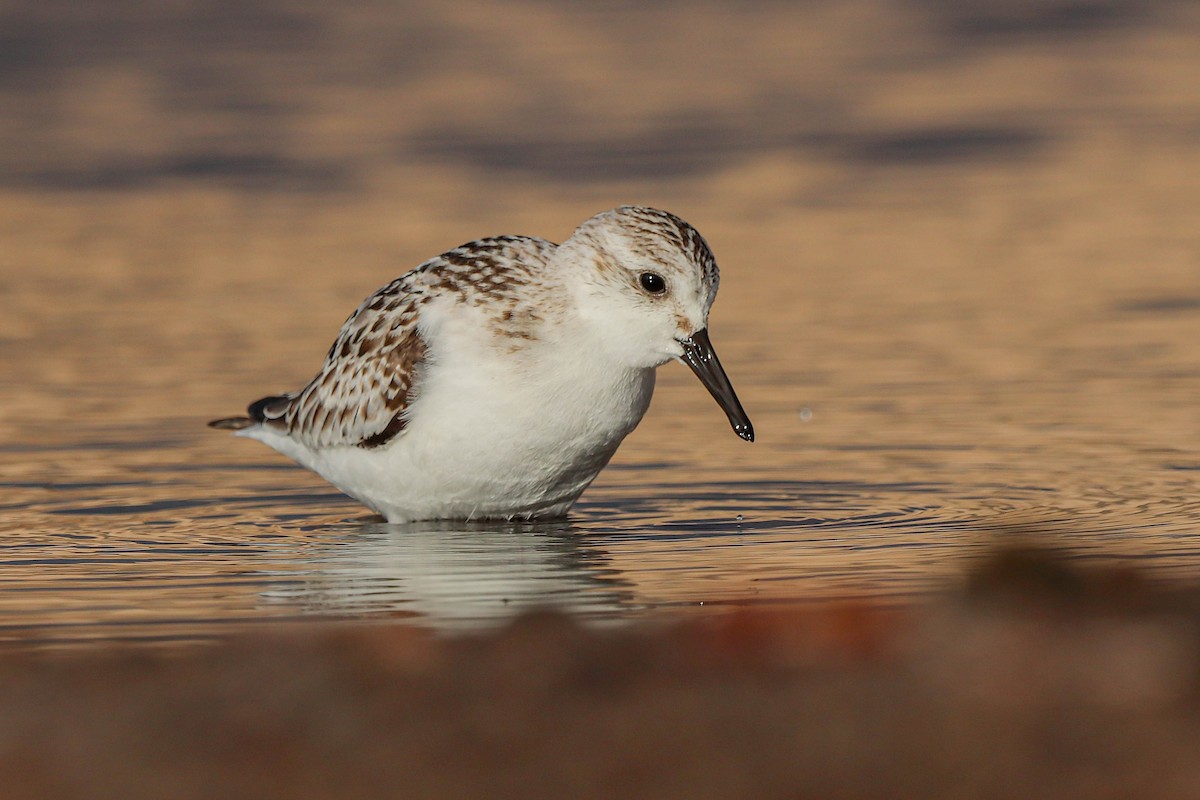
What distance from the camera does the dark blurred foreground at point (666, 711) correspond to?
459cm

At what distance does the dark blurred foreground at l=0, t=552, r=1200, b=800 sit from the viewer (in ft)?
15.0

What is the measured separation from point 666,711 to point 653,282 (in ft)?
12.6

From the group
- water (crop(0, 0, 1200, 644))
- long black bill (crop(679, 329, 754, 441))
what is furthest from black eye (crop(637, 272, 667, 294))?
water (crop(0, 0, 1200, 644))

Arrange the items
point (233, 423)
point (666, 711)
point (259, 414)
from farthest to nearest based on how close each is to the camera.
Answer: point (233, 423)
point (259, 414)
point (666, 711)

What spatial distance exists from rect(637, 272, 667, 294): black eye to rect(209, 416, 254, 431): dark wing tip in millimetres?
2579

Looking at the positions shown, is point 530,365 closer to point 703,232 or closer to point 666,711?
point 666,711

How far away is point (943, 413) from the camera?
36.9 ft

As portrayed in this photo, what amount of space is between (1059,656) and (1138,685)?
0.26m

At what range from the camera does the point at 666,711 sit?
Answer: 199 inches

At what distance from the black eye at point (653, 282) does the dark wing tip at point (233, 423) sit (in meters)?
2.58

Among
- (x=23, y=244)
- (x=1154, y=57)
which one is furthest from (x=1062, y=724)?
(x=1154, y=57)

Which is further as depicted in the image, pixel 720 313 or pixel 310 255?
pixel 310 255

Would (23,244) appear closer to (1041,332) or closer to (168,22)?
(1041,332)

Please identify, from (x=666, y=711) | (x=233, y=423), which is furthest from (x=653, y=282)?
(x=666, y=711)
